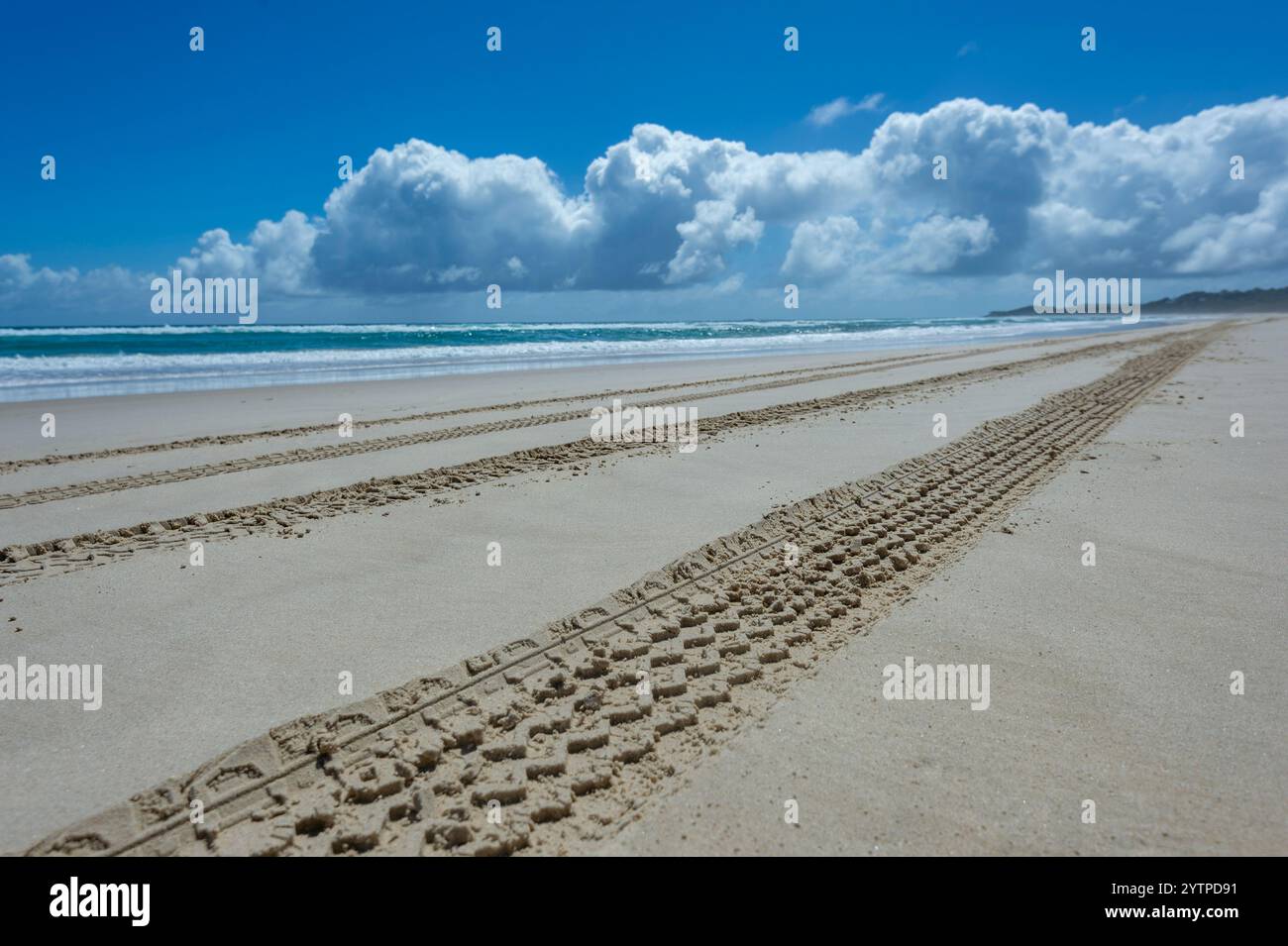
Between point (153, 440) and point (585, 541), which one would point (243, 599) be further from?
point (153, 440)

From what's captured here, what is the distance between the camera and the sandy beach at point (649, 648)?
2.51 m

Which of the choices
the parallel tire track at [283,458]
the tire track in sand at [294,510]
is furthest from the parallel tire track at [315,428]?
the tire track in sand at [294,510]

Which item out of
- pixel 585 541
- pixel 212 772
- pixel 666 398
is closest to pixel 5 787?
pixel 212 772

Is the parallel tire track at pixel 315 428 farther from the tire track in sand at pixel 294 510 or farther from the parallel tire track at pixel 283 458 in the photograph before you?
the tire track in sand at pixel 294 510

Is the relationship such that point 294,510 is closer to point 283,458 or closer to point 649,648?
point 283,458

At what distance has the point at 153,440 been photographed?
959 cm

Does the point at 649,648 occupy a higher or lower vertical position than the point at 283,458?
lower

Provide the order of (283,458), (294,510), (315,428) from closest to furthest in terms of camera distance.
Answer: (294,510) → (283,458) → (315,428)

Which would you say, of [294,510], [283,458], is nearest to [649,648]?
[294,510]

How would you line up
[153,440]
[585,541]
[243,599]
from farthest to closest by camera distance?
[153,440]
[585,541]
[243,599]

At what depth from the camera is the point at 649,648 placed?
12.0 ft

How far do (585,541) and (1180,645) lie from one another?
3549 mm
